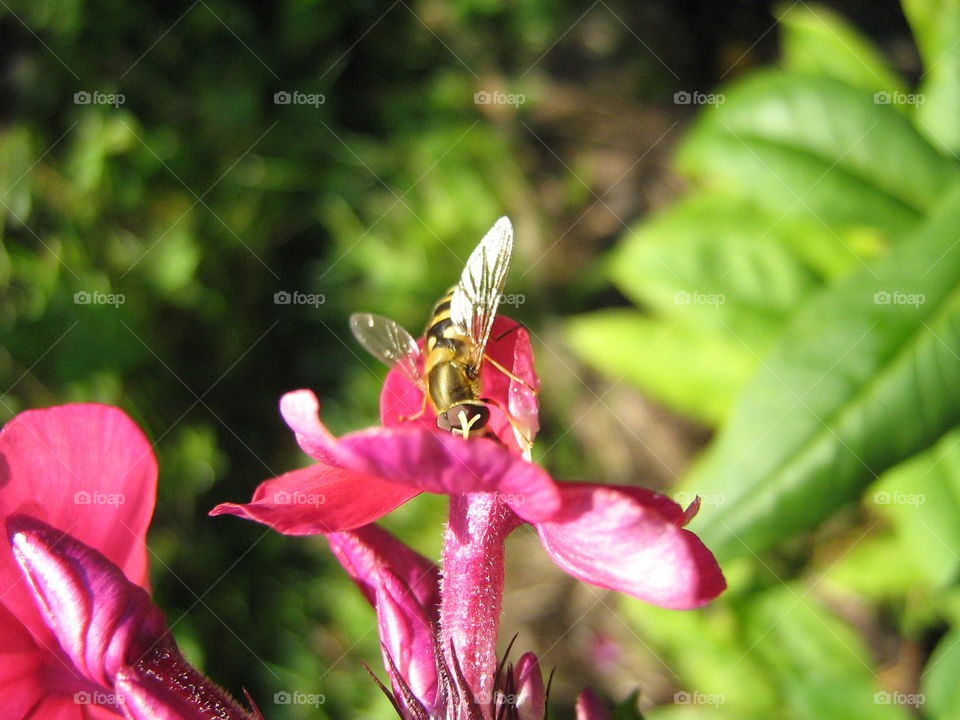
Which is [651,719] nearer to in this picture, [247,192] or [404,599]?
[404,599]

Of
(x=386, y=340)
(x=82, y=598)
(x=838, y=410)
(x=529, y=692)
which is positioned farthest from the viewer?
(x=838, y=410)

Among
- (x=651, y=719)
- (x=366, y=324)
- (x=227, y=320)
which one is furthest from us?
(x=227, y=320)

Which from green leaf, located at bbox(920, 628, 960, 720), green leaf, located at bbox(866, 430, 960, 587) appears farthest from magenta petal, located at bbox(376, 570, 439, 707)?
green leaf, located at bbox(866, 430, 960, 587)

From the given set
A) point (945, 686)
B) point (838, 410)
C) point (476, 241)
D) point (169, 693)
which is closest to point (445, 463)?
point (169, 693)

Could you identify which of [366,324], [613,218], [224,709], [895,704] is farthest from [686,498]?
[613,218]

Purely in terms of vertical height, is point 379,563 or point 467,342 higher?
point 467,342

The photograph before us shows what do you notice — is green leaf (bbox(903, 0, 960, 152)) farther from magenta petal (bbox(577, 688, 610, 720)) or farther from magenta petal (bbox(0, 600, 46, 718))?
magenta petal (bbox(0, 600, 46, 718))

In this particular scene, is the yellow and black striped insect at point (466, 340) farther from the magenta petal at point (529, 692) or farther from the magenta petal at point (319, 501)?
the magenta petal at point (529, 692)

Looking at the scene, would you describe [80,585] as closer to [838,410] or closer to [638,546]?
[638,546]
